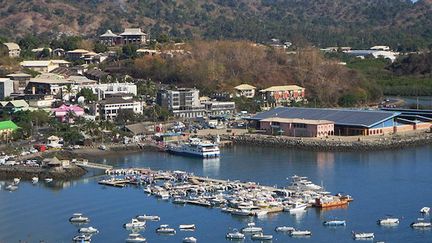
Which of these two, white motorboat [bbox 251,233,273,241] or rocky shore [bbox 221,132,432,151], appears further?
rocky shore [bbox 221,132,432,151]

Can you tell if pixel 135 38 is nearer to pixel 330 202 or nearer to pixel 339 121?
pixel 339 121

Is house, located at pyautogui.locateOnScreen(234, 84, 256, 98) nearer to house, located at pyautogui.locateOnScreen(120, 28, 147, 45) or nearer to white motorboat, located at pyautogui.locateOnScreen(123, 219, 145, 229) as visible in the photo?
house, located at pyautogui.locateOnScreen(120, 28, 147, 45)

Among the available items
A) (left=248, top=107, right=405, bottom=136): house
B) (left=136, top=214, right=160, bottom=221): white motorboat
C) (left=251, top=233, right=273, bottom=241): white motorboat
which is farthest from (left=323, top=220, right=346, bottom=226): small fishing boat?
(left=248, top=107, right=405, bottom=136): house

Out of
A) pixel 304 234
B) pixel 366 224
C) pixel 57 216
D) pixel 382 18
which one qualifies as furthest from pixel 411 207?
pixel 382 18

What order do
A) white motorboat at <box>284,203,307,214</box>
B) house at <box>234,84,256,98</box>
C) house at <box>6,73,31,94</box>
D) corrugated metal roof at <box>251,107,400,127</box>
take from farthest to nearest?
1. house at <box>234,84,256,98</box>
2. house at <box>6,73,31,94</box>
3. corrugated metal roof at <box>251,107,400,127</box>
4. white motorboat at <box>284,203,307,214</box>

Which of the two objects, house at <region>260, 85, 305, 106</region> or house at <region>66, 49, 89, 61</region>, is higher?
house at <region>66, 49, 89, 61</region>

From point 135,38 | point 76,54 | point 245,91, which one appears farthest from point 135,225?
point 135,38
